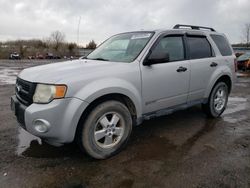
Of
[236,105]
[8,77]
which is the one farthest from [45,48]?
[236,105]

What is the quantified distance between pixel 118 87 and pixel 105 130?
2.06 feet

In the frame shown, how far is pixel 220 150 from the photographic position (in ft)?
12.1

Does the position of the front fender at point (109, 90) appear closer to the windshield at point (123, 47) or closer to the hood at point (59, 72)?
the hood at point (59, 72)

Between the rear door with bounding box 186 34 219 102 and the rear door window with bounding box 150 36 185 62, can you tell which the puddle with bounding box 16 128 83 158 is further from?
the rear door with bounding box 186 34 219 102

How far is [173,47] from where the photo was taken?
167 inches

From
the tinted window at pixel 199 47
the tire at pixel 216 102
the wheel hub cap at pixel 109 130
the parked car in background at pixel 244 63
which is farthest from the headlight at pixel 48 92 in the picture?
the parked car in background at pixel 244 63

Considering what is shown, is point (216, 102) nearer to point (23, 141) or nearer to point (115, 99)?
point (115, 99)

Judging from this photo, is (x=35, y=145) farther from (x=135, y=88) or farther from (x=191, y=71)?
(x=191, y=71)

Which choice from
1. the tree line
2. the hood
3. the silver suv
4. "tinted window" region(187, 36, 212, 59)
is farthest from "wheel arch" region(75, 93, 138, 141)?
the tree line

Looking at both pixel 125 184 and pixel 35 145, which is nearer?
pixel 125 184

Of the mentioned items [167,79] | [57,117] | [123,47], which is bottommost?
[57,117]

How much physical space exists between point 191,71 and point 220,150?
4.77 feet

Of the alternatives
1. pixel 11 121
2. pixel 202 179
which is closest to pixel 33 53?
pixel 11 121

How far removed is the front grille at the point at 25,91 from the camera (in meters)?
3.05
